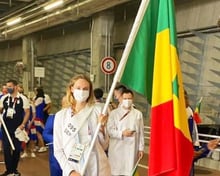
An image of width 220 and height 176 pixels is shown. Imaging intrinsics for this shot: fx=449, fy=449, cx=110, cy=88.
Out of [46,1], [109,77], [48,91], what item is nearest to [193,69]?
[109,77]

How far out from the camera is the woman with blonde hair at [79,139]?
356cm

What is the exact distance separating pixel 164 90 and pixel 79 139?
0.89 meters

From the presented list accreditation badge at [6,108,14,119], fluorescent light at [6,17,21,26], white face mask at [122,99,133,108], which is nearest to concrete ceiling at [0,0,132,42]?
fluorescent light at [6,17,21,26]

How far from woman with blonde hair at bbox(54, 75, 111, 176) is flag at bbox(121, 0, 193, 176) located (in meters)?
0.59

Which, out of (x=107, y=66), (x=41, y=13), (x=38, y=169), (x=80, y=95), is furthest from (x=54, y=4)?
(x=80, y=95)

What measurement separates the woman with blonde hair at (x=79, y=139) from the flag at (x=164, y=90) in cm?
59

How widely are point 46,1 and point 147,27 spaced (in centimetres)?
1164

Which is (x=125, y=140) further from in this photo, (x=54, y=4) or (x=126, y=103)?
(x=54, y=4)

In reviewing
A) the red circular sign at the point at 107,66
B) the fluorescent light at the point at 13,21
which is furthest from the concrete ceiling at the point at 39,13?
the red circular sign at the point at 107,66

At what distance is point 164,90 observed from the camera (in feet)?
10.2

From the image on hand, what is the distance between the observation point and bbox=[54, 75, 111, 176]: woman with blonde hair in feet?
11.7

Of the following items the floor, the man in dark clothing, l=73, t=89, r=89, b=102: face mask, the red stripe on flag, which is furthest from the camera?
the floor

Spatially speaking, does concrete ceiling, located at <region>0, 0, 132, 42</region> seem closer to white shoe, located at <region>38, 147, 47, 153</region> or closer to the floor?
white shoe, located at <region>38, 147, 47, 153</region>

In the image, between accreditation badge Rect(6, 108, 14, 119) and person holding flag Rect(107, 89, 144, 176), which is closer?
person holding flag Rect(107, 89, 144, 176)
